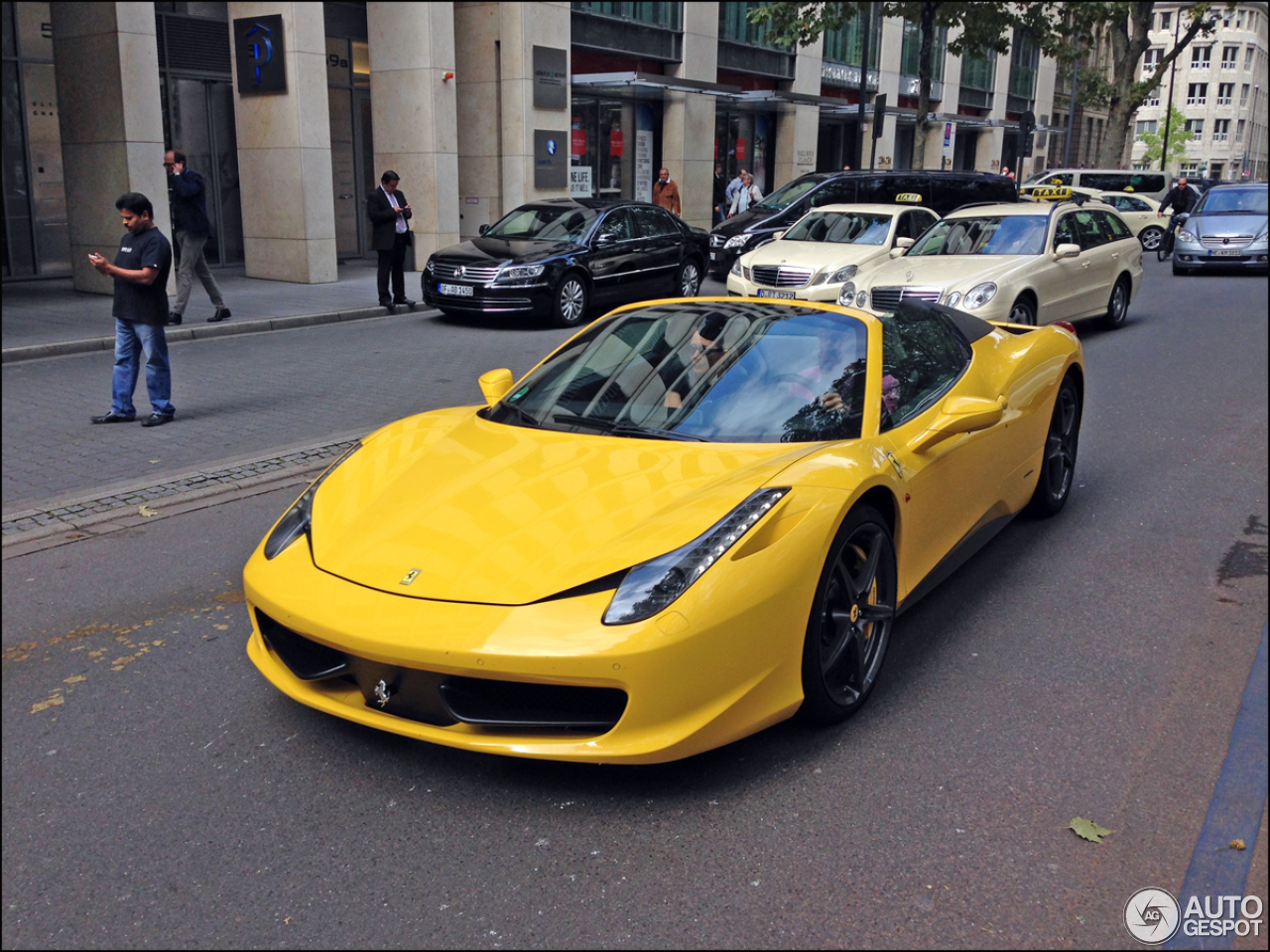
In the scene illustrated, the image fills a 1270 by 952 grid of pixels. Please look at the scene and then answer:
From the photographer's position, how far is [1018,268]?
1208cm

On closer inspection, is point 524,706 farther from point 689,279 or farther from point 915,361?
point 689,279

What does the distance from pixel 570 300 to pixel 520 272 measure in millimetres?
899

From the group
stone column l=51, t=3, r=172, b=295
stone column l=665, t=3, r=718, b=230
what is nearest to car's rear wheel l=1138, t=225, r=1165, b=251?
stone column l=665, t=3, r=718, b=230

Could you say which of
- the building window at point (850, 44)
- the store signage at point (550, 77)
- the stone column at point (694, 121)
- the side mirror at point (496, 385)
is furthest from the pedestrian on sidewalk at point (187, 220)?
the building window at point (850, 44)

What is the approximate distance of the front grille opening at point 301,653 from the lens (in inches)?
133

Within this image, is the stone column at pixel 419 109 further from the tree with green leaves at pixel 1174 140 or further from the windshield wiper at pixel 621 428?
the tree with green leaves at pixel 1174 140

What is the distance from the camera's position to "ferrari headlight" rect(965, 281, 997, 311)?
11.5 meters

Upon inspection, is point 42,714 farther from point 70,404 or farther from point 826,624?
point 70,404

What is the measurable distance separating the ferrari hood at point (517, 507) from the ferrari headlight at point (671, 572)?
0.04 meters

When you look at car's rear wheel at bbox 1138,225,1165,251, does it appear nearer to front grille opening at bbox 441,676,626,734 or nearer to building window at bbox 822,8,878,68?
building window at bbox 822,8,878,68

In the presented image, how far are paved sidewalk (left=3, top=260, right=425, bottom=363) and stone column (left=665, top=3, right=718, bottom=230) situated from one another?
38.0 feet

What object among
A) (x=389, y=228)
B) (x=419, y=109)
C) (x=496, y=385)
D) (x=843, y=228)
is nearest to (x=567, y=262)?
(x=389, y=228)

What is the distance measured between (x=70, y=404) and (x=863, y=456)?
752cm

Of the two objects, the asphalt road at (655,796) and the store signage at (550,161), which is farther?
the store signage at (550,161)
